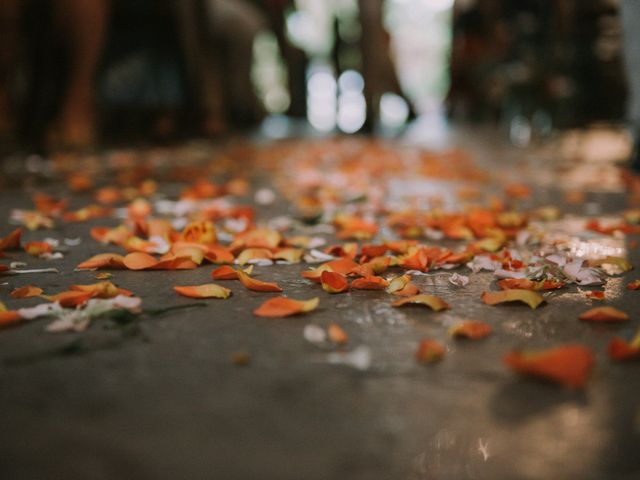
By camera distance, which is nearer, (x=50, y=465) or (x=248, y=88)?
(x=50, y=465)

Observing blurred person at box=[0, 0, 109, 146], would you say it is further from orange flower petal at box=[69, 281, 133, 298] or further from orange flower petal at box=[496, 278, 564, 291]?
orange flower petal at box=[496, 278, 564, 291]

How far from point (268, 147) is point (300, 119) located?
6.32 meters

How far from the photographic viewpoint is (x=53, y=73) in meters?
3.67

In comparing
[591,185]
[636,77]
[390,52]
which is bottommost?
[591,185]

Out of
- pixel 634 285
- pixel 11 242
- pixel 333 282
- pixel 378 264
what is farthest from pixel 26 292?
pixel 634 285

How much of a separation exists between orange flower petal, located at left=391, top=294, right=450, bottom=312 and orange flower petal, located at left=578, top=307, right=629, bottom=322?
0.21m

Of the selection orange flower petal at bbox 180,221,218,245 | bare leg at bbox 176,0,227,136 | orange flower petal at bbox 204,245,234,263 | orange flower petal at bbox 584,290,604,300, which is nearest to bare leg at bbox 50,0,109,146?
bare leg at bbox 176,0,227,136

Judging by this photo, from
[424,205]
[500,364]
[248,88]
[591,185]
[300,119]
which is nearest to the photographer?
→ [500,364]

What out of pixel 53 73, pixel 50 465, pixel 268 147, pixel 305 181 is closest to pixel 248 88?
pixel 268 147

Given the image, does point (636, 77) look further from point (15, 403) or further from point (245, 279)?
point (15, 403)

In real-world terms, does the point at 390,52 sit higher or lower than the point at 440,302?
higher

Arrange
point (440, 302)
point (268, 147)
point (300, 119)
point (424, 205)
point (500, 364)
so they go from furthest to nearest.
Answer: point (300, 119) < point (268, 147) < point (424, 205) < point (440, 302) < point (500, 364)

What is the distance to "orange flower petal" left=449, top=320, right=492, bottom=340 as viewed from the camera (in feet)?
2.65

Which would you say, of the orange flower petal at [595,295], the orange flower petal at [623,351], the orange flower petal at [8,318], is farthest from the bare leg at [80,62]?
the orange flower petal at [623,351]
